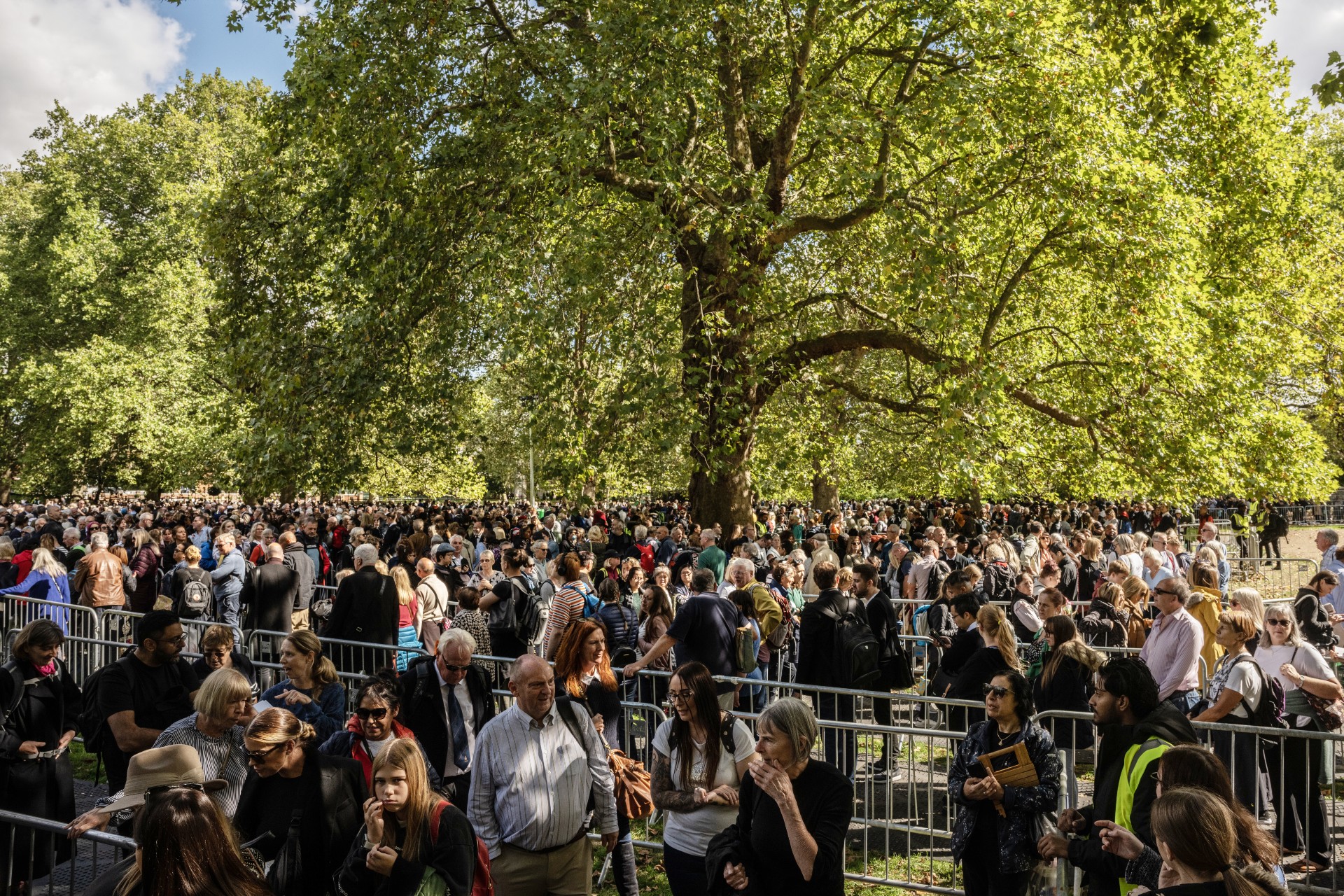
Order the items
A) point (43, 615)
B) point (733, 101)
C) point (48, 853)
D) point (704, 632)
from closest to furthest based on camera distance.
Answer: point (48, 853) → point (704, 632) → point (43, 615) → point (733, 101)

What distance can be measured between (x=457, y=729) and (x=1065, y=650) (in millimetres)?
3980

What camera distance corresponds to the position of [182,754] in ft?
14.9

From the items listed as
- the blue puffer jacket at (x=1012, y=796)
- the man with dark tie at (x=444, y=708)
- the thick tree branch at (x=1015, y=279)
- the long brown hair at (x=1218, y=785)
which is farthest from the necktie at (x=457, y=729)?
the thick tree branch at (x=1015, y=279)

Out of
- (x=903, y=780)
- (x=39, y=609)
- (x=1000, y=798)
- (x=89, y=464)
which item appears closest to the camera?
(x=1000, y=798)

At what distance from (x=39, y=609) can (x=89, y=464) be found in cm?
3093

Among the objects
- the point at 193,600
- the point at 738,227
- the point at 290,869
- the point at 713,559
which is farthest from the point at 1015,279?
the point at 290,869

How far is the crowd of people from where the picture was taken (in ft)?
13.9

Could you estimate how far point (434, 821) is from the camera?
4.23m

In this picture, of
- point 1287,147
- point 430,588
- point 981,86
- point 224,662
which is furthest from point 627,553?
point 1287,147

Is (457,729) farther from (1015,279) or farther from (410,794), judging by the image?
(1015,279)

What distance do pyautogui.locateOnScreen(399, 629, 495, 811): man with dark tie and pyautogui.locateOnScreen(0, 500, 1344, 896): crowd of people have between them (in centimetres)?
2

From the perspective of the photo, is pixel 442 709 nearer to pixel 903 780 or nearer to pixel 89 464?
pixel 903 780

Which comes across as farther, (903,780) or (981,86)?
(981,86)

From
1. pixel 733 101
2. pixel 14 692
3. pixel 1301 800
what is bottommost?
pixel 1301 800
